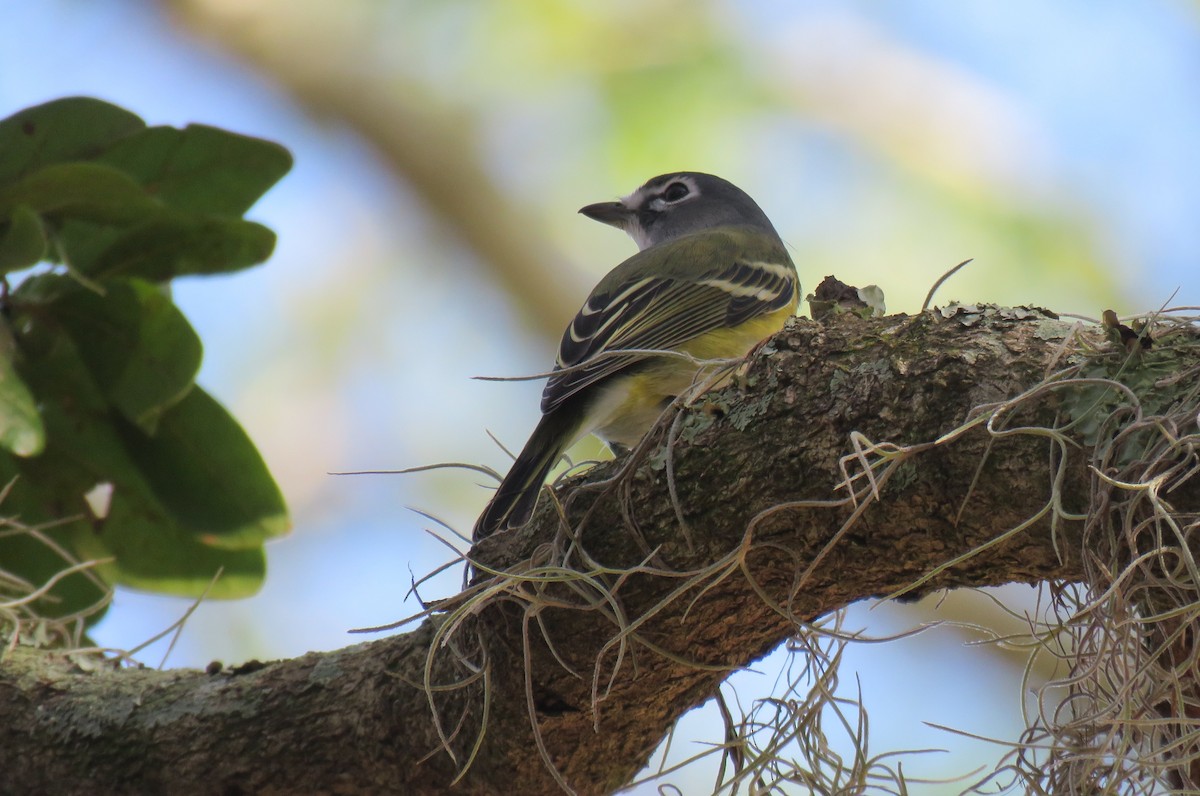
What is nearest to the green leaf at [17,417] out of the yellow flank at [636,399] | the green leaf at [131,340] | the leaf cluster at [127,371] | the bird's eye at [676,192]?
the leaf cluster at [127,371]

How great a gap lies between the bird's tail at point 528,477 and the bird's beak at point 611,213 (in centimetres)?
222

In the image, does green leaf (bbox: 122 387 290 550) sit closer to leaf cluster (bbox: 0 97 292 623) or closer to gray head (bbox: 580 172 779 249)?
leaf cluster (bbox: 0 97 292 623)

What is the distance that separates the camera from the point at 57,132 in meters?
2.61

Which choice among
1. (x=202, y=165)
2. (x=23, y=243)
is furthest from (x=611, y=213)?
(x=23, y=243)

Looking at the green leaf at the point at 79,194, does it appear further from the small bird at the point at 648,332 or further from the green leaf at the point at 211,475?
the small bird at the point at 648,332

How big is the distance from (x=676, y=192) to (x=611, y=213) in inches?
11.7

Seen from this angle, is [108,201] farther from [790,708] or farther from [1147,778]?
[1147,778]

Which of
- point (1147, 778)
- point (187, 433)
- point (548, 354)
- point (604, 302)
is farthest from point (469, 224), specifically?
point (1147, 778)

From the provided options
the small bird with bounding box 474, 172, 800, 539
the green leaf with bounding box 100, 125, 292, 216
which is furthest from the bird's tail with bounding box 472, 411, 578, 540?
the green leaf with bounding box 100, 125, 292, 216

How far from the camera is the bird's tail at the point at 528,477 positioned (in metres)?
2.55

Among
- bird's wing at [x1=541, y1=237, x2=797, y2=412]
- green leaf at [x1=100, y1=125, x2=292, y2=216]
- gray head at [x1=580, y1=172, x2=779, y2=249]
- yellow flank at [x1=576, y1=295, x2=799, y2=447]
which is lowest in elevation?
green leaf at [x1=100, y1=125, x2=292, y2=216]

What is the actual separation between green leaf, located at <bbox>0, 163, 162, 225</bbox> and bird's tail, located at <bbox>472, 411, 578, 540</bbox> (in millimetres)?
966

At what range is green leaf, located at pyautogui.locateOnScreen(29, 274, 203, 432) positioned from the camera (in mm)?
2697

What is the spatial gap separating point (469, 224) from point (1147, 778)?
4.93m
